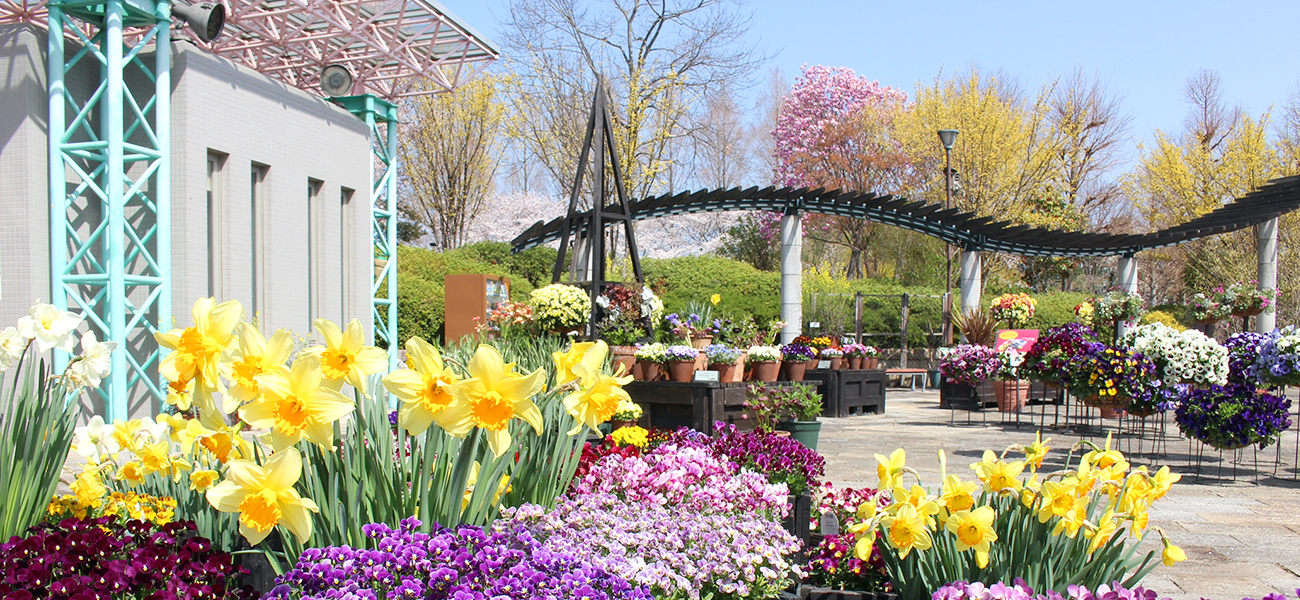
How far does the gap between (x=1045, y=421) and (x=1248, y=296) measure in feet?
30.3

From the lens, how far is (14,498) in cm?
253

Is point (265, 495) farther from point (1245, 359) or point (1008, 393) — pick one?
point (1008, 393)

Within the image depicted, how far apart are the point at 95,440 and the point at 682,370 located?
4947 mm

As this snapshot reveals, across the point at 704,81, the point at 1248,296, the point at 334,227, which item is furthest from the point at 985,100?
the point at 334,227

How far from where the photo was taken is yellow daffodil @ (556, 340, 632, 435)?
218 cm

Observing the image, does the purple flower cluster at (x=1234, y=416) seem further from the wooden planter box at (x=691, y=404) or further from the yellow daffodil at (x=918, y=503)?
the yellow daffodil at (x=918, y=503)

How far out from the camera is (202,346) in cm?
200

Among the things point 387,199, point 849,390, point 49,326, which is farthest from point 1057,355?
point 49,326

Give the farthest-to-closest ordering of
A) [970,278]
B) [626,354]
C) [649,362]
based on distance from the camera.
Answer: [970,278] → [626,354] → [649,362]

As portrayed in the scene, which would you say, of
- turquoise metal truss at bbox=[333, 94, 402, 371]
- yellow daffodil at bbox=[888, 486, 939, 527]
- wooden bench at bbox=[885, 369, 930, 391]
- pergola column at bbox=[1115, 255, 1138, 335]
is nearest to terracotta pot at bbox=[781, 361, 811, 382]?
turquoise metal truss at bbox=[333, 94, 402, 371]

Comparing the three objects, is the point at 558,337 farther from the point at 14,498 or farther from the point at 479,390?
the point at 479,390

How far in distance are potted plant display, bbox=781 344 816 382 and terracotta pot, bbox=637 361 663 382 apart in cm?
219

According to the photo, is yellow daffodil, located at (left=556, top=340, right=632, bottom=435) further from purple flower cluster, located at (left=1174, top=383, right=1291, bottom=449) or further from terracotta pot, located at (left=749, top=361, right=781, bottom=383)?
terracotta pot, located at (left=749, top=361, right=781, bottom=383)

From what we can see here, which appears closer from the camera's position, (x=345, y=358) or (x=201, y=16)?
(x=345, y=358)
